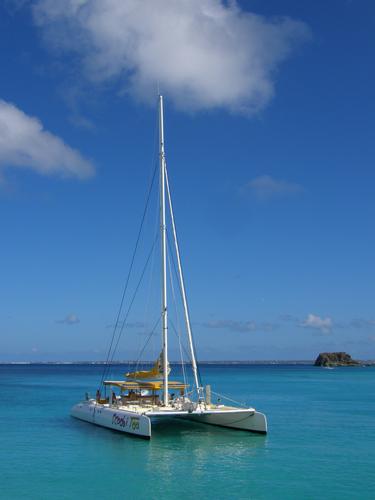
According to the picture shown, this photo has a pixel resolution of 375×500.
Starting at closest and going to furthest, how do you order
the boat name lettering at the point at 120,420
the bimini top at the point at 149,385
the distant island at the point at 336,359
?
1. the boat name lettering at the point at 120,420
2. the bimini top at the point at 149,385
3. the distant island at the point at 336,359

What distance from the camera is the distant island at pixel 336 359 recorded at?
174500 millimetres

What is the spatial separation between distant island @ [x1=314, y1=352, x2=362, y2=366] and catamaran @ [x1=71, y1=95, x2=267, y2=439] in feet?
504

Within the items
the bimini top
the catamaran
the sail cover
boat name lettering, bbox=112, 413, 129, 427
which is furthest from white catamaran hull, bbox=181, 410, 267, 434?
the sail cover

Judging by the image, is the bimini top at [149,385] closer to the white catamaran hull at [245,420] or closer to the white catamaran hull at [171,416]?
the white catamaran hull at [171,416]

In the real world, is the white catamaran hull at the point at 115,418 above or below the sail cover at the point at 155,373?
below

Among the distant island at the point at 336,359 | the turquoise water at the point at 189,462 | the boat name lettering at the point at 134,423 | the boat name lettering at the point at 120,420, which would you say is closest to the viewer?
the turquoise water at the point at 189,462

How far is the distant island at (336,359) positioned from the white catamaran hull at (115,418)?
153976 millimetres

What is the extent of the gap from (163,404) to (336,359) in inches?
6256

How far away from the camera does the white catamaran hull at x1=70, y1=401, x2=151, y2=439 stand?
22.3 m

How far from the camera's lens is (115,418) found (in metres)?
24.6

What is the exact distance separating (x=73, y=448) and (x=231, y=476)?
738 cm

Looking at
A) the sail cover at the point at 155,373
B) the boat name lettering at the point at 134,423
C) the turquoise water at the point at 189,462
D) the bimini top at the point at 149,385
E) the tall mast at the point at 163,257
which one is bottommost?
the turquoise water at the point at 189,462

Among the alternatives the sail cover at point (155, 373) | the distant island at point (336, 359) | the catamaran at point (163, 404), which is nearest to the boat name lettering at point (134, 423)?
the catamaran at point (163, 404)

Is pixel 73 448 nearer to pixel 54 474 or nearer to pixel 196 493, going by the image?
pixel 54 474
